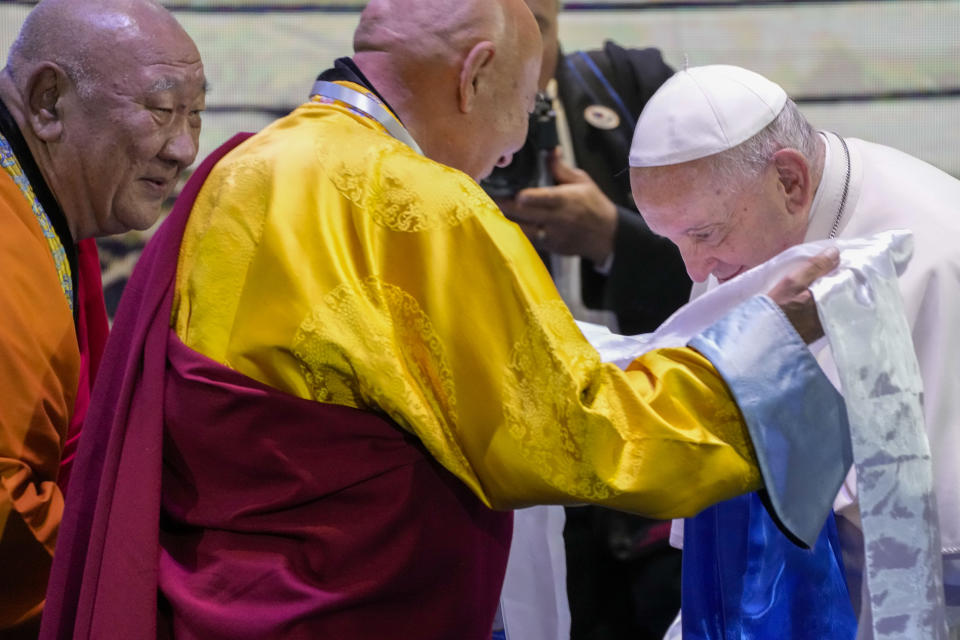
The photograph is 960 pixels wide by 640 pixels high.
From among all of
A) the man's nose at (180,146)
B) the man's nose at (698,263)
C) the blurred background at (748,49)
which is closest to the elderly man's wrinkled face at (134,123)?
the man's nose at (180,146)

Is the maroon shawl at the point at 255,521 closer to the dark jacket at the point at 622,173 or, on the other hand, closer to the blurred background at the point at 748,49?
the dark jacket at the point at 622,173

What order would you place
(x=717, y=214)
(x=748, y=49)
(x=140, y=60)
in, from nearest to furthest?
(x=717, y=214), (x=140, y=60), (x=748, y=49)

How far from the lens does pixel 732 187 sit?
6.62ft

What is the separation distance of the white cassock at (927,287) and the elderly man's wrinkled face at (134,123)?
1.20m

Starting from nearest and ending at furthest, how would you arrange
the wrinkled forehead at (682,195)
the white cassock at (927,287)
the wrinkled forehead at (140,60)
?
the white cassock at (927,287)
the wrinkled forehead at (682,195)
the wrinkled forehead at (140,60)

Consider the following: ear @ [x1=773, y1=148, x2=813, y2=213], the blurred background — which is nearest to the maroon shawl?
ear @ [x1=773, y1=148, x2=813, y2=213]

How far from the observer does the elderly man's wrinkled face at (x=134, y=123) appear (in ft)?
7.34

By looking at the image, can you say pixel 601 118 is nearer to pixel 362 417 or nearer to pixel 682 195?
pixel 682 195

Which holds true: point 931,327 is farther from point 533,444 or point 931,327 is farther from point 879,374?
point 533,444

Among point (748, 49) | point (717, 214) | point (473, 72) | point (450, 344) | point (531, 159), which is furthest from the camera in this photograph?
point (748, 49)

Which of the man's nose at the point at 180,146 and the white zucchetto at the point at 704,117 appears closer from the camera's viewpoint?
the white zucchetto at the point at 704,117

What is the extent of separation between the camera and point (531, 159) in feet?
10.1

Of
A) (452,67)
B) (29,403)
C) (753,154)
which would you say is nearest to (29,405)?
(29,403)

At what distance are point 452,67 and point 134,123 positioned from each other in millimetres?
719
